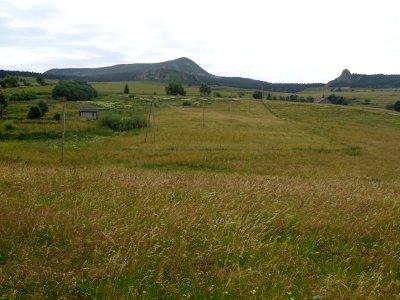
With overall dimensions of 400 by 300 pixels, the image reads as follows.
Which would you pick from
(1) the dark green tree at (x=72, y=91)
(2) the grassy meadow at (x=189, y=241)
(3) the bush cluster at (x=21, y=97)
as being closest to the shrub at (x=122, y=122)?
(3) the bush cluster at (x=21, y=97)

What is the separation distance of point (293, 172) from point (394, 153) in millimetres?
22917

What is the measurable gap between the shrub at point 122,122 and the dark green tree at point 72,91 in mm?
43845

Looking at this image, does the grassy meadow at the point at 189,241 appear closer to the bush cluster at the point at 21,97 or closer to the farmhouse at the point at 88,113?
the farmhouse at the point at 88,113

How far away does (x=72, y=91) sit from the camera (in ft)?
338

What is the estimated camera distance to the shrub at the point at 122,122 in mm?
58250

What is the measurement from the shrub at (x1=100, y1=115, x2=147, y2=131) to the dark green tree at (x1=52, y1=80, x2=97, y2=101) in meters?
43.8

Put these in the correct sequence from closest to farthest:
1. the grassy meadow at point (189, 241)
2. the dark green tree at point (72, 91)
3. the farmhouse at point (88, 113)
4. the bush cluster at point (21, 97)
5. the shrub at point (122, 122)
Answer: the grassy meadow at point (189, 241) → the shrub at point (122, 122) → the farmhouse at point (88, 113) → the bush cluster at point (21, 97) → the dark green tree at point (72, 91)

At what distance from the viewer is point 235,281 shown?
4984 mm

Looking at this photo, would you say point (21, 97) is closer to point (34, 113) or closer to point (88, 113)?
point (88, 113)

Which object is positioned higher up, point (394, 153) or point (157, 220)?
point (157, 220)

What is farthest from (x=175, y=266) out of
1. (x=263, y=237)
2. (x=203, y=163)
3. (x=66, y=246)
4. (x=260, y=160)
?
(x=260, y=160)

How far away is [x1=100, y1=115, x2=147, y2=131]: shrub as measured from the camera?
2293 inches

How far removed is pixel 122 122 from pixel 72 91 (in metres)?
49.8

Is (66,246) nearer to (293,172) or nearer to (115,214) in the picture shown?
(115,214)
